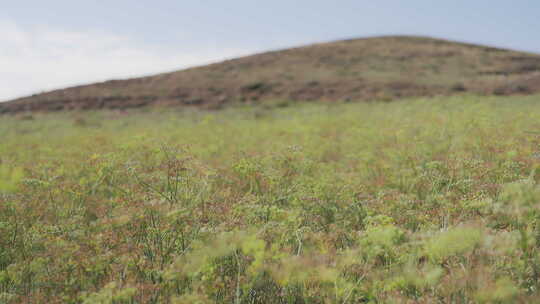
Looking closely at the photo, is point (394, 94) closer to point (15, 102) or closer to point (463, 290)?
point (463, 290)

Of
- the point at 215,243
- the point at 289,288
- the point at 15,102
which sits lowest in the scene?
the point at 289,288

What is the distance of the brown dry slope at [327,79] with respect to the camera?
24.1 m

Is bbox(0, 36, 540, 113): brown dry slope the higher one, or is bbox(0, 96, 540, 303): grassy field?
bbox(0, 36, 540, 113): brown dry slope

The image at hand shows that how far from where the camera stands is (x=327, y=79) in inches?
1075

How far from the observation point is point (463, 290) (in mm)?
2211

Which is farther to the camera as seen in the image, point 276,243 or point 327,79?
point 327,79

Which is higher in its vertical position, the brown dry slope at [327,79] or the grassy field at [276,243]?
the brown dry slope at [327,79]

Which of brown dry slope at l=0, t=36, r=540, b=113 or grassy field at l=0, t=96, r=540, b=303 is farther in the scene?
brown dry slope at l=0, t=36, r=540, b=113

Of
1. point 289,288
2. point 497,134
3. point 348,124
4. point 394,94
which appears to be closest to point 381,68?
point 394,94

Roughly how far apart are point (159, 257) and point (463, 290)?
6.81 feet

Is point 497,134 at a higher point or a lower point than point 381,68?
lower

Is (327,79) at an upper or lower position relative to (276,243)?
upper

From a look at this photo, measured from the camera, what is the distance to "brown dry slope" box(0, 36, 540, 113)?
2414cm

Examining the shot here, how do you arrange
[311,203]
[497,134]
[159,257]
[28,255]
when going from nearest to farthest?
[159,257], [28,255], [311,203], [497,134]
